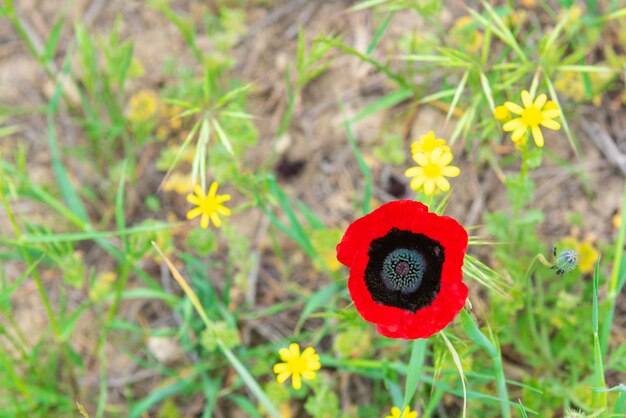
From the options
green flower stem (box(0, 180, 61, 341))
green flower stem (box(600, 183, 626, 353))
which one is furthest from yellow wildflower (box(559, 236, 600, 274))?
green flower stem (box(0, 180, 61, 341))

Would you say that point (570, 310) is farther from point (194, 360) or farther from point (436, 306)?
point (194, 360)

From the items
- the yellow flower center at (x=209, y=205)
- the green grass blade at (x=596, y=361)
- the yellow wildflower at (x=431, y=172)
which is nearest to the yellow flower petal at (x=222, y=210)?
the yellow flower center at (x=209, y=205)

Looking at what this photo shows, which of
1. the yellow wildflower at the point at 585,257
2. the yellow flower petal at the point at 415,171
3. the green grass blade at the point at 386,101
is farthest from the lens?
the green grass blade at the point at 386,101

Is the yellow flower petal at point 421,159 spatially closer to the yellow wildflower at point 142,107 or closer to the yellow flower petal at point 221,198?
→ the yellow flower petal at point 221,198

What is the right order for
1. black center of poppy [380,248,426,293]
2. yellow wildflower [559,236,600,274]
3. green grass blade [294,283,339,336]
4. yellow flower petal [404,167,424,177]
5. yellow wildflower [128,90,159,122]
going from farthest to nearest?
yellow wildflower [128,90,159,122]
yellow wildflower [559,236,600,274]
green grass blade [294,283,339,336]
black center of poppy [380,248,426,293]
yellow flower petal [404,167,424,177]

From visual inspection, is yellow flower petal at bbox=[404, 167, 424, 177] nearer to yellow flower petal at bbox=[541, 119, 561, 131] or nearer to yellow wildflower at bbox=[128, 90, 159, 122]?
yellow flower petal at bbox=[541, 119, 561, 131]

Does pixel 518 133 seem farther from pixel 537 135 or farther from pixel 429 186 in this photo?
pixel 429 186

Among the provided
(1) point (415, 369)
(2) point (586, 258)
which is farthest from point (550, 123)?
(2) point (586, 258)
